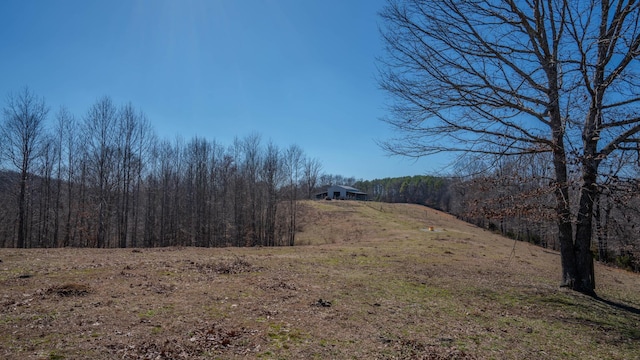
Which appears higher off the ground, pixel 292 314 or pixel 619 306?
pixel 292 314

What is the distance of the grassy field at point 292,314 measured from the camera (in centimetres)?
440

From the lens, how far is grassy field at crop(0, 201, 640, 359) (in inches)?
173

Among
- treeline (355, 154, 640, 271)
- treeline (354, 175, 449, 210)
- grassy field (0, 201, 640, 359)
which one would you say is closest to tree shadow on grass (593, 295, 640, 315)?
grassy field (0, 201, 640, 359)

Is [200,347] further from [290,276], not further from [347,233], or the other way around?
[347,233]

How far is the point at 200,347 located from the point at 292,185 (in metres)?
27.9

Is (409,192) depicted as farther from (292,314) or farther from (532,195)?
(292,314)

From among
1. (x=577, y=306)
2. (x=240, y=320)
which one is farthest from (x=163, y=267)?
(x=577, y=306)

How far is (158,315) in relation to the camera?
18.0ft

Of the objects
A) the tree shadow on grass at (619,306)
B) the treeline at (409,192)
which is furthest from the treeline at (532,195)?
the treeline at (409,192)

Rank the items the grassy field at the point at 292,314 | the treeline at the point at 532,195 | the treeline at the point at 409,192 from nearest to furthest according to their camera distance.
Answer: the grassy field at the point at 292,314 → the treeline at the point at 532,195 → the treeline at the point at 409,192

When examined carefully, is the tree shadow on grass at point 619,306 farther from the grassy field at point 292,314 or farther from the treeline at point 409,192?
the treeline at point 409,192

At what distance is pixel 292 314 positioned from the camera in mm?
5926

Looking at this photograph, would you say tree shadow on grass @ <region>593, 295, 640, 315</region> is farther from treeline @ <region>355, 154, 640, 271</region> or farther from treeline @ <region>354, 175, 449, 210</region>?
treeline @ <region>354, 175, 449, 210</region>

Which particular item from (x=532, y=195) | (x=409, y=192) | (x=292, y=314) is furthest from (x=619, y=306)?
(x=409, y=192)
